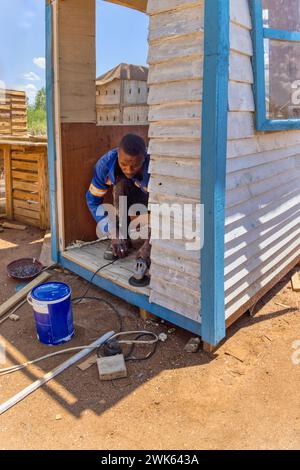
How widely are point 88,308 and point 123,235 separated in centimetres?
112

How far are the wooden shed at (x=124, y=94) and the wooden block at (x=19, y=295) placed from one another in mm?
6467

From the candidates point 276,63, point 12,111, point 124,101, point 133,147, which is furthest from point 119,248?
point 12,111

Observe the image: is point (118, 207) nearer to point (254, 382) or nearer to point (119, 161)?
point (119, 161)

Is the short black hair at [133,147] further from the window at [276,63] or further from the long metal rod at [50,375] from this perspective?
the long metal rod at [50,375]

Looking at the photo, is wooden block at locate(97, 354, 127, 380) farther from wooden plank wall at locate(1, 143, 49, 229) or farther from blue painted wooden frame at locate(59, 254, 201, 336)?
wooden plank wall at locate(1, 143, 49, 229)

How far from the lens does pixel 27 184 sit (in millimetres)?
6551

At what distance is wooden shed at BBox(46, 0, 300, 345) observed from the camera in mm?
2670

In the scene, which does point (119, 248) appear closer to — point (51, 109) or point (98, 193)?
point (98, 193)

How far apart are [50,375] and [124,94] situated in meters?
8.55

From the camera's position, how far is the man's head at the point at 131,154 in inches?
152

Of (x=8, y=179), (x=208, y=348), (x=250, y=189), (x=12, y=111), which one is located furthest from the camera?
(x=12, y=111)

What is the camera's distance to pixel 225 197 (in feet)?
9.40
